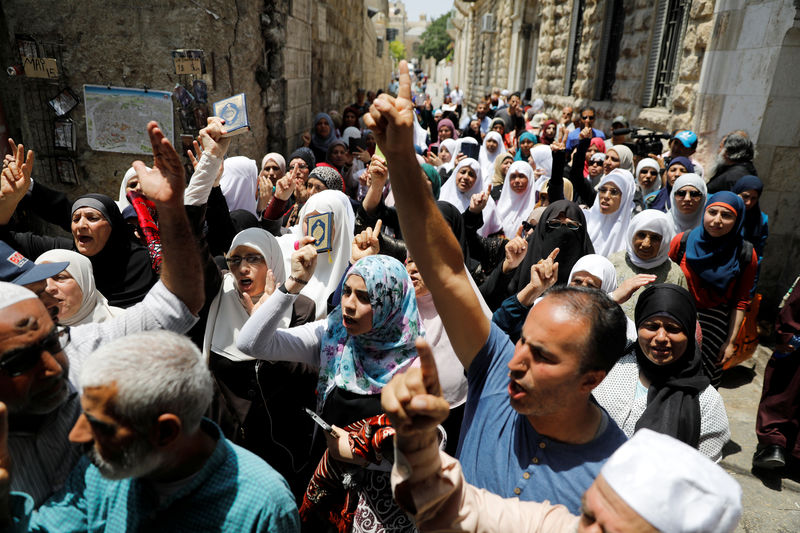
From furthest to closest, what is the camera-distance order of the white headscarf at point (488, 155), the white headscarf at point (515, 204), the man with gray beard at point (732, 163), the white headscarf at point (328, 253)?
the white headscarf at point (488, 155)
the white headscarf at point (515, 204)
the man with gray beard at point (732, 163)
the white headscarf at point (328, 253)

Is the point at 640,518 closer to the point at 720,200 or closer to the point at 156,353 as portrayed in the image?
the point at 156,353

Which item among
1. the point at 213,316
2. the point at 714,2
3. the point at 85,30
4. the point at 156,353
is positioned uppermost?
the point at 714,2

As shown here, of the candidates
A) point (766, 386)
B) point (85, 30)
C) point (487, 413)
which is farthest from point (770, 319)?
point (85, 30)

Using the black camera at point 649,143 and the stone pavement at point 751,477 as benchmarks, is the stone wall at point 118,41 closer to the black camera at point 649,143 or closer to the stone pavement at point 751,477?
the black camera at point 649,143

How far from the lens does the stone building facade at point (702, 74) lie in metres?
4.86

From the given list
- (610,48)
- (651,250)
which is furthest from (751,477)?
(610,48)

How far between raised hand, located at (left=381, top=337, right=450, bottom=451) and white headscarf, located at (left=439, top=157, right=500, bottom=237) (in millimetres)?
3884

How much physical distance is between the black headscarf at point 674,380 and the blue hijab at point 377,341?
1.01 meters

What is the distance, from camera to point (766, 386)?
131 inches

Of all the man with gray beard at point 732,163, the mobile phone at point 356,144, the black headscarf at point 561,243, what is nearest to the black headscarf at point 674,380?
the black headscarf at point 561,243

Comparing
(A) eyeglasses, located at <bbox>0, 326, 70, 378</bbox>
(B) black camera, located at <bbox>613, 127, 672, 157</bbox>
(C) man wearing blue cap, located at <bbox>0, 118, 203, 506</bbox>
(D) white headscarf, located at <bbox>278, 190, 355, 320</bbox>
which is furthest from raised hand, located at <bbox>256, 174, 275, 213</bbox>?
(B) black camera, located at <bbox>613, 127, 672, 157</bbox>

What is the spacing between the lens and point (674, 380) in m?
2.10

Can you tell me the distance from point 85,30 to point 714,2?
6.39 meters

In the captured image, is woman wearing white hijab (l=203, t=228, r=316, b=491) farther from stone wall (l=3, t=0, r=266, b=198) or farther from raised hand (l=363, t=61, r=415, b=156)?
stone wall (l=3, t=0, r=266, b=198)
